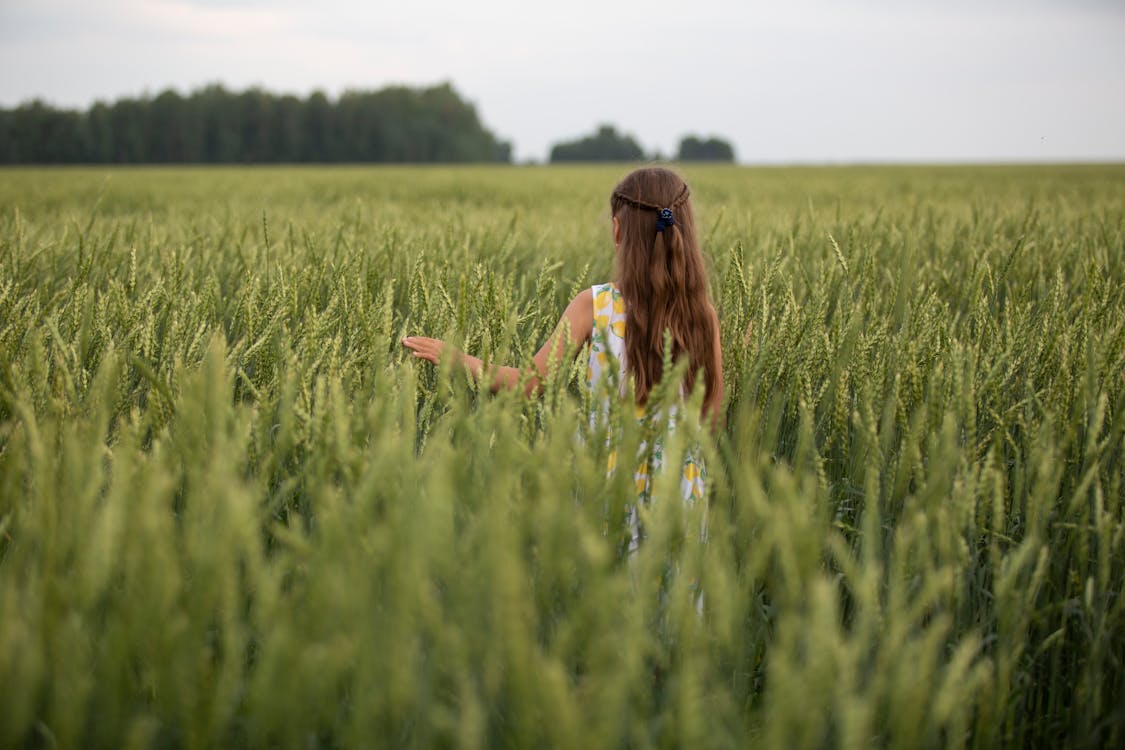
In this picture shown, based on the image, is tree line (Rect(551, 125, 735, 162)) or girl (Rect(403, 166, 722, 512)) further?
tree line (Rect(551, 125, 735, 162))

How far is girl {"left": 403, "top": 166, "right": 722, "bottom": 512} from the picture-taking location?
1.75 m

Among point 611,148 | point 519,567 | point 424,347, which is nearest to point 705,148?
point 611,148

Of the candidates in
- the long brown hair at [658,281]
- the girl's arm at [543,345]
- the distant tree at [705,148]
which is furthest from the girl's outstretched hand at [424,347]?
the distant tree at [705,148]

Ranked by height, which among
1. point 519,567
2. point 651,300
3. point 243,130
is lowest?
point 519,567

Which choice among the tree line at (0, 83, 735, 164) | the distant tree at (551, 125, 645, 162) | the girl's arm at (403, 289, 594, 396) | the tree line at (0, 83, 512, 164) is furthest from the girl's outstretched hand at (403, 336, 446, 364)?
the distant tree at (551, 125, 645, 162)

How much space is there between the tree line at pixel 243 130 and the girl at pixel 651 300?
185 feet

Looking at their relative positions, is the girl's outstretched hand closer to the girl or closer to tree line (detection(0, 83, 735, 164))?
the girl

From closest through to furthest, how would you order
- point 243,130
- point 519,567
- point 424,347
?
point 519,567 < point 424,347 < point 243,130

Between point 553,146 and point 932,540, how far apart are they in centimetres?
7853

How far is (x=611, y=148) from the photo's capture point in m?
73.7

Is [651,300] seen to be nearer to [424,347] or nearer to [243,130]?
[424,347]

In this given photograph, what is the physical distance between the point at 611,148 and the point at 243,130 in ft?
104

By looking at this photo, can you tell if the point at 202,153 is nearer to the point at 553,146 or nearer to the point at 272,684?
the point at 553,146

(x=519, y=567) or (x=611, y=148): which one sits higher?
(x=611, y=148)
